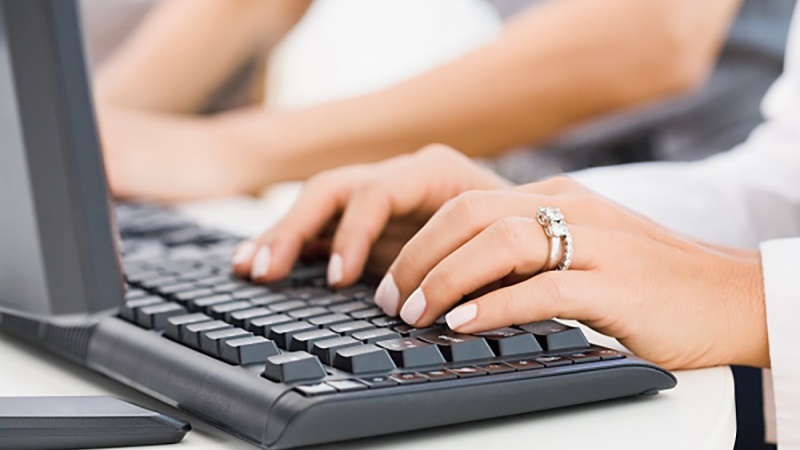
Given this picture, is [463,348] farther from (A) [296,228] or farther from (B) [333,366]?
(A) [296,228]

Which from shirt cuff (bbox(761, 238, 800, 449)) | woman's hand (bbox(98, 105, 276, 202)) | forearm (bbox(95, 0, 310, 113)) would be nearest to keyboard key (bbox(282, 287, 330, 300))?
shirt cuff (bbox(761, 238, 800, 449))

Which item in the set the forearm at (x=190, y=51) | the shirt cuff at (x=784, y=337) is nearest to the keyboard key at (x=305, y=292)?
the shirt cuff at (x=784, y=337)

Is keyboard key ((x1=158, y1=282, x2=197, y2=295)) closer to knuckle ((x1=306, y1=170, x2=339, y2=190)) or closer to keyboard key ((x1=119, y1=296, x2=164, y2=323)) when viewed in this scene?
keyboard key ((x1=119, y1=296, x2=164, y2=323))

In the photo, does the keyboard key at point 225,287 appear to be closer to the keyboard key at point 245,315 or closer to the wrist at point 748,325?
the keyboard key at point 245,315

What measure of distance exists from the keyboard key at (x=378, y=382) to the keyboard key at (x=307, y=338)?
4 cm

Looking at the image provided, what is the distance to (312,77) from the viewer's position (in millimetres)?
1496

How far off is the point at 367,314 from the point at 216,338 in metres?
0.08

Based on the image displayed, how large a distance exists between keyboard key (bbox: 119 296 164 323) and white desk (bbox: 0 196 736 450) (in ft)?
0.10

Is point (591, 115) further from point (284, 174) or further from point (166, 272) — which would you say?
point (166, 272)

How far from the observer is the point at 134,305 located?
1.65 ft

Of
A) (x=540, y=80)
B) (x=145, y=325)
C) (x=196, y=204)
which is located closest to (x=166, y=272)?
(x=145, y=325)

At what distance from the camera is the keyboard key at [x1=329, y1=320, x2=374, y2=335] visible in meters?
0.44

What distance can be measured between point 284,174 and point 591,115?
0.34 metres

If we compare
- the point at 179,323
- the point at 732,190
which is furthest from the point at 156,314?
the point at 732,190
